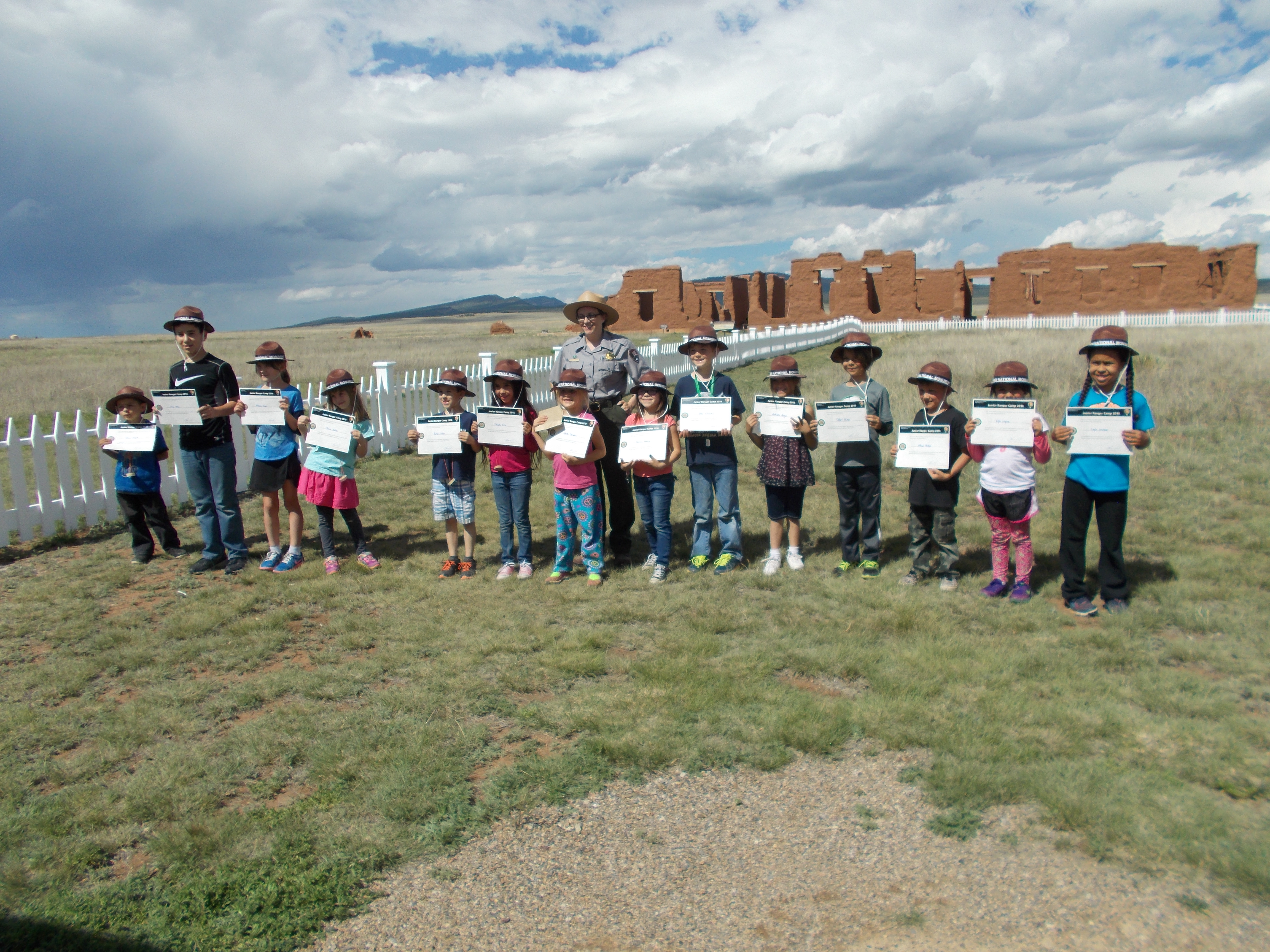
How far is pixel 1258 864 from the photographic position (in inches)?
99.6

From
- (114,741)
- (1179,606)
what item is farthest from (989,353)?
(114,741)

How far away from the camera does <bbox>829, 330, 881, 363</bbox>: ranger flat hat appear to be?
5293 mm

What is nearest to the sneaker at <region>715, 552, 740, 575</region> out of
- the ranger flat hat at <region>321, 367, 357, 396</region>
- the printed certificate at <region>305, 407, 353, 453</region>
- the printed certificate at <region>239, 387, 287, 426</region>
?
the printed certificate at <region>305, 407, 353, 453</region>

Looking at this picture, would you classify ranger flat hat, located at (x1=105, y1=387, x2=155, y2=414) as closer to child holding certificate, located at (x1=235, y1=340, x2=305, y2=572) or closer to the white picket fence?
the white picket fence

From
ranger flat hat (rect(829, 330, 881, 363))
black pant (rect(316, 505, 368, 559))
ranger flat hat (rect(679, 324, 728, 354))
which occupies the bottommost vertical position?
black pant (rect(316, 505, 368, 559))

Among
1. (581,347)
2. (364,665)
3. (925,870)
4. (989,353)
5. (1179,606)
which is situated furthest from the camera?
(989,353)

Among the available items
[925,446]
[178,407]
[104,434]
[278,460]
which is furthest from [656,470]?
[104,434]

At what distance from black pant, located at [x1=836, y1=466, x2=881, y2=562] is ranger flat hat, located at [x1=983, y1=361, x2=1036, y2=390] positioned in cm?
97

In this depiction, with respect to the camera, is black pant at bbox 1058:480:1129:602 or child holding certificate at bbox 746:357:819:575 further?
child holding certificate at bbox 746:357:819:575

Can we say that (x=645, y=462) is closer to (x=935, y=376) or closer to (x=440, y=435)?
(x=440, y=435)

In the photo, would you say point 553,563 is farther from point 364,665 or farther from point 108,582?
point 108,582

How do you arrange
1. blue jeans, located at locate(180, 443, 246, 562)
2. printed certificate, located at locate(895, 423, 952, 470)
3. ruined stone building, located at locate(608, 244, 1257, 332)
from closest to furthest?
printed certificate, located at locate(895, 423, 952, 470) → blue jeans, located at locate(180, 443, 246, 562) → ruined stone building, located at locate(608, 244, 1257, 332)

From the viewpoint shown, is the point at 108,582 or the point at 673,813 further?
the point at 108,582

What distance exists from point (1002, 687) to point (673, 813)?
73.9 inches
